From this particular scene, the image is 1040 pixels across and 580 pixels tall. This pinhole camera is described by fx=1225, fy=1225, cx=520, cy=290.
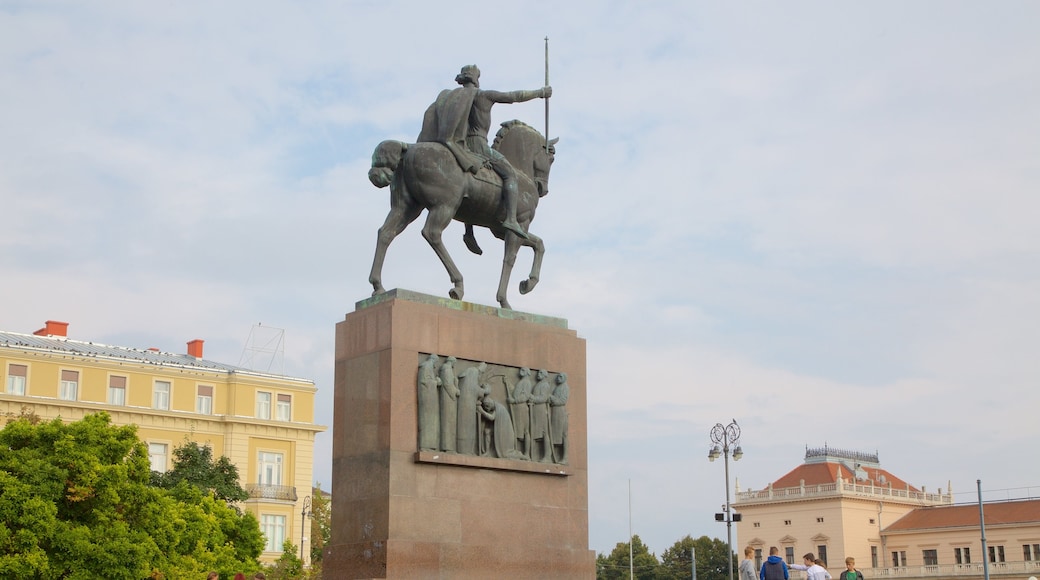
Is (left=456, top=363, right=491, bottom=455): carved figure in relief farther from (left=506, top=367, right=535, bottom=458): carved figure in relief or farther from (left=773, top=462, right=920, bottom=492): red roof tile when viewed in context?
(left=773, top=462, right=920, bottom=492): red roof tile

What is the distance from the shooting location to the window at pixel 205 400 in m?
56.8

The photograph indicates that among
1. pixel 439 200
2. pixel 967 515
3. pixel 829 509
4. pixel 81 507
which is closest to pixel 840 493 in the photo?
pixel 829 509

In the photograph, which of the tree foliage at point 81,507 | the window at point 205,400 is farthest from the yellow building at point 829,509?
the tree foliage at point 81,507

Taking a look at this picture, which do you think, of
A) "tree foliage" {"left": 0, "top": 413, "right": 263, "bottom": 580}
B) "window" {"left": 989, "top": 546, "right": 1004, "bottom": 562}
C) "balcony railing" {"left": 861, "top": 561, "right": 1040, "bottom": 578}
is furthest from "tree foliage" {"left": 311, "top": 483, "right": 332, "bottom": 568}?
"window" {"left": 989, "top": 546, "right": 1004, "bottom": 562}

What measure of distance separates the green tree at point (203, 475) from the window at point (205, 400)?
28.8 ft

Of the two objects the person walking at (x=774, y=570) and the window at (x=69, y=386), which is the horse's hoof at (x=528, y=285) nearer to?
the person walking at (x=774, y=570)

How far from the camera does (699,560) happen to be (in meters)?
102

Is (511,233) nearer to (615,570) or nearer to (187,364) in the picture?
(187,364)

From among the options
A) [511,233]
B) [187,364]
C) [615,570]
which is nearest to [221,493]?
[187,364]

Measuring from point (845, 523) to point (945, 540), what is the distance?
7730 millimetres

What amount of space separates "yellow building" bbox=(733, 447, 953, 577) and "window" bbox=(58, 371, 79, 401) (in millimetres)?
59963

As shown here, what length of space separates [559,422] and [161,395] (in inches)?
1688

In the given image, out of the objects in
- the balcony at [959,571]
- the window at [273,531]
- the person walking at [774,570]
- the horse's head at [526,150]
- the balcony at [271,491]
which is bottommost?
the balcony at [959,571]

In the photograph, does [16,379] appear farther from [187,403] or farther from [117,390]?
[187,403]
